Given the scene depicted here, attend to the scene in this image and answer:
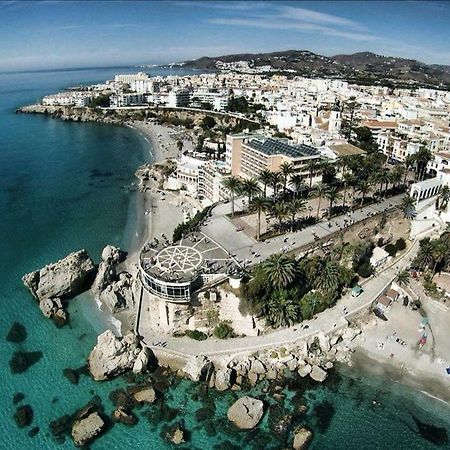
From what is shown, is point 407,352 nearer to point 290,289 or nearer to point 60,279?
point 290,289

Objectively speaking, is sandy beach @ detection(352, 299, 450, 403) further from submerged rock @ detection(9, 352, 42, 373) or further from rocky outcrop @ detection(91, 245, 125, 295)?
submerged rock @ detection(9, 352, 42, 373)

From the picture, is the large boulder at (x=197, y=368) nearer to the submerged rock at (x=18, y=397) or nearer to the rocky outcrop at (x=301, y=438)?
the rocky outcrop at (x=301, y=438)

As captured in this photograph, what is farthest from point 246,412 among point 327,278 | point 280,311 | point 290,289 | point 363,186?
point 363,186

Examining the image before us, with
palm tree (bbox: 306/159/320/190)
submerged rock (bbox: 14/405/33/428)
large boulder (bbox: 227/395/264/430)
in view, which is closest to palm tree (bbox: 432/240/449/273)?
palm tree (bbox: 306/159/320/190)

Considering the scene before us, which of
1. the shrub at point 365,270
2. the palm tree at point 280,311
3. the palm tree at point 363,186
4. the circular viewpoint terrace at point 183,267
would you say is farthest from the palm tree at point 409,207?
the circular viewpoint terrace at point 183,267

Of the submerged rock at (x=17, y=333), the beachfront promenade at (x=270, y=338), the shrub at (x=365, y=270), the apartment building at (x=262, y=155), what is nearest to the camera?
the beachfront promenade at (x=270, y=338)

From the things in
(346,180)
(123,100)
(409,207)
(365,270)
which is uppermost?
(123,100)
